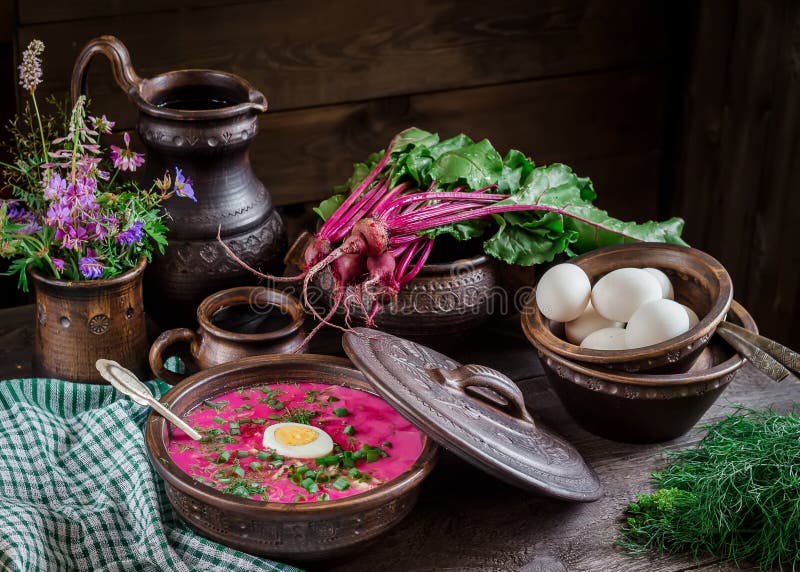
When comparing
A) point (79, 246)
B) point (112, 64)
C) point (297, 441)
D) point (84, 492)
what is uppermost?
point (112, 64)

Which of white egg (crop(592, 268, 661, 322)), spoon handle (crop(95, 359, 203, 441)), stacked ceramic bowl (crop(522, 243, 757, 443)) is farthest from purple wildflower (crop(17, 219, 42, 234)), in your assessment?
white egg (crop(592, 268, 661, 322))

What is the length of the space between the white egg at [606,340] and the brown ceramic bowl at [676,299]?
0.05 m

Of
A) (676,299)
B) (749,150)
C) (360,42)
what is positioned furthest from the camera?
(749,150)

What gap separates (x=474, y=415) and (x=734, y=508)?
1.24ft

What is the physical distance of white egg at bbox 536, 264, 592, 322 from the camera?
4.96 ft

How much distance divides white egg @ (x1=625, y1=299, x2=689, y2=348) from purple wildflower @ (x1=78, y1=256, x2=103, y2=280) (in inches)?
33.1

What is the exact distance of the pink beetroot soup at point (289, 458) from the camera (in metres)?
1.26

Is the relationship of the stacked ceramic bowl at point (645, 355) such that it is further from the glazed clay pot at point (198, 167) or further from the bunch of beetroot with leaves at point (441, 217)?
the glazed clay pot at point (198, 167)

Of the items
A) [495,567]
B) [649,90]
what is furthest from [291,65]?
[495,567]

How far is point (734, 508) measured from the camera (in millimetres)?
1277

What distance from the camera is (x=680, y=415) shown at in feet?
4.72

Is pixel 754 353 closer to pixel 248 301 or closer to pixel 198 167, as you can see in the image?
pixel 248 301

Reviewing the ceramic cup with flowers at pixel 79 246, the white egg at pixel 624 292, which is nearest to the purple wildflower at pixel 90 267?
the ceramic cup with flowers at pixel 79 246

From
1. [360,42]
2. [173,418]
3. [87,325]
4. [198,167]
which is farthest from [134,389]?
[360,42]
